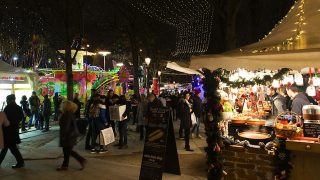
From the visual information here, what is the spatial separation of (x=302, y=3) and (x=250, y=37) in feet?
42.0

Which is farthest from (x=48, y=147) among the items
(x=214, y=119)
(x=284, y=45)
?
(x=284, y=45)

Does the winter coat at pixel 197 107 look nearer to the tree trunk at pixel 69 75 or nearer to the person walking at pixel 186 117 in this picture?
the person walking at pixel 186 117

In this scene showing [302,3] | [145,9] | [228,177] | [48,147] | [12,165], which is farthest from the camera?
[145,9]

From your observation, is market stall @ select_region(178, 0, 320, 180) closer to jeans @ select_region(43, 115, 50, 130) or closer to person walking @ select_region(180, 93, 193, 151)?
person walking @ select_region(180, 93, 193, 151)

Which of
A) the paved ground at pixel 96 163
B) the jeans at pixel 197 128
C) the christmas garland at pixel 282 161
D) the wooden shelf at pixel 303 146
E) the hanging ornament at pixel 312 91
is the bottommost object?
the paved ground at pixel 96 163

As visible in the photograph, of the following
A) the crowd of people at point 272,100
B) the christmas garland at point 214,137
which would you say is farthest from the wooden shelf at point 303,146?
the crowd of people at point 272,100

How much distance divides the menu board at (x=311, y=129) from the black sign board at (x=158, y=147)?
2.68m

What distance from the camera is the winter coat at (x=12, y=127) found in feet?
29.1

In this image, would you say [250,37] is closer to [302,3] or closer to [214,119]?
[302,3]

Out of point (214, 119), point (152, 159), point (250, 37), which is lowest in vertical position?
point (152, 159)

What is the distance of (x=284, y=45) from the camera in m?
6.04

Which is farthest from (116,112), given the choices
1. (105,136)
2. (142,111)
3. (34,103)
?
(34,103)

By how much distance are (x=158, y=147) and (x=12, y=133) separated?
4215 millimetres

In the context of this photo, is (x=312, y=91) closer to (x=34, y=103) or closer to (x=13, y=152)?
(x=13, y=152)
